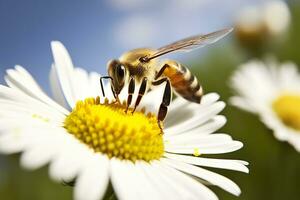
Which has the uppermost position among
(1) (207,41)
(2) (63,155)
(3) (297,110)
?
(1) (207,41)

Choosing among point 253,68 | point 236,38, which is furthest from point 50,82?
point 236,38

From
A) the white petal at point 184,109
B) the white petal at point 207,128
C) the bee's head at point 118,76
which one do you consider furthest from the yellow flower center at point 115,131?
the white petal at point 184,109

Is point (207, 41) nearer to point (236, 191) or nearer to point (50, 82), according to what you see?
point (50, 82)

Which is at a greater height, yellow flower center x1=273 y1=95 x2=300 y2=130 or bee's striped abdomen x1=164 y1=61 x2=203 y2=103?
bee's striped abdomen x1=164 y1=61 x2=203 y2=103

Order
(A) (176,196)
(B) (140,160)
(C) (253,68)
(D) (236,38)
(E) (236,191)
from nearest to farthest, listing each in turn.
→ (A) (176,196) < (E) (236,191) < (B) (140,160) < (C) (253,68) < (D) (236,38)

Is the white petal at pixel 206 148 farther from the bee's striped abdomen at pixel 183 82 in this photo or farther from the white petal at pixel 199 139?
the bee's striped abdomen at pixel 183 82

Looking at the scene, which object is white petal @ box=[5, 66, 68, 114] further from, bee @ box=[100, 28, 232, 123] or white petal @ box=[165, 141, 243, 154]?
white petal @ box=[165, 141, 243, 154]

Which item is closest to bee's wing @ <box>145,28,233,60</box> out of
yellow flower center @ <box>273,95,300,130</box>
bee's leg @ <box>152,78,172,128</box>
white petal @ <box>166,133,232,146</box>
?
bee's leg @ <box>152,78,172,128</box>
